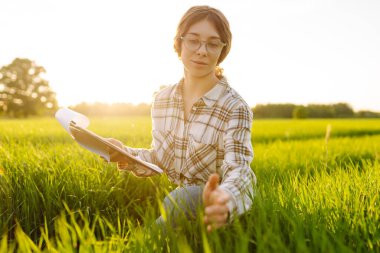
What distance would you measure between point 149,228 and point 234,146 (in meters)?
0.64

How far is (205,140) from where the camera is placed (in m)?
2.32

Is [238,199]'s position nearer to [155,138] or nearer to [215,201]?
[215,201]

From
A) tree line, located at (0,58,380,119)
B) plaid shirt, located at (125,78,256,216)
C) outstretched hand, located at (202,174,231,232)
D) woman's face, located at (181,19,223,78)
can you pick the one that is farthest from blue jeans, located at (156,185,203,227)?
tree line, located at (0,58,380,119)

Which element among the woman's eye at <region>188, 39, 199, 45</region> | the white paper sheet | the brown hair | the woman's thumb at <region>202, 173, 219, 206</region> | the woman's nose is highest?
the brown hair

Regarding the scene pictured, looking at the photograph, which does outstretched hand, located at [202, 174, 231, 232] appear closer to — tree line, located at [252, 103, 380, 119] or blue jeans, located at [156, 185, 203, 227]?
blue jeans, located at [156, 185, 203, 227]

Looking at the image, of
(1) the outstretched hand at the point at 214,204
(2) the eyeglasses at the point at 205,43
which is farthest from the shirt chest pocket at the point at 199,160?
(1) the outstretched hand at the point at 214,204

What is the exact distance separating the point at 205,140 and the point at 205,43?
573 mm

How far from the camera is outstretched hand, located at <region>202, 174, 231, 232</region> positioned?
1.35 m

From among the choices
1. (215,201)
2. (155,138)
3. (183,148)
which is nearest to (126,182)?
(155,138)

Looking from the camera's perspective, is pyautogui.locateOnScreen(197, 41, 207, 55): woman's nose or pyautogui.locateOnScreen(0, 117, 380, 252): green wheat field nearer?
pyautogui.locateOnScreen(0, 117, 380, 252): green wheat field

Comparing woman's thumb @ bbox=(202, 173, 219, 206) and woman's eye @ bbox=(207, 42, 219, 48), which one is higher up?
woman's eye @ bbox=(207, 42, 219, 48)

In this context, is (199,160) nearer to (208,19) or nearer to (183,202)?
(183,202)

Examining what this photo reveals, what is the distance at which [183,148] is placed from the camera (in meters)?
2.49

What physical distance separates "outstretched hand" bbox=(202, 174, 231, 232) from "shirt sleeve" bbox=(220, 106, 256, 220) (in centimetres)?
14
